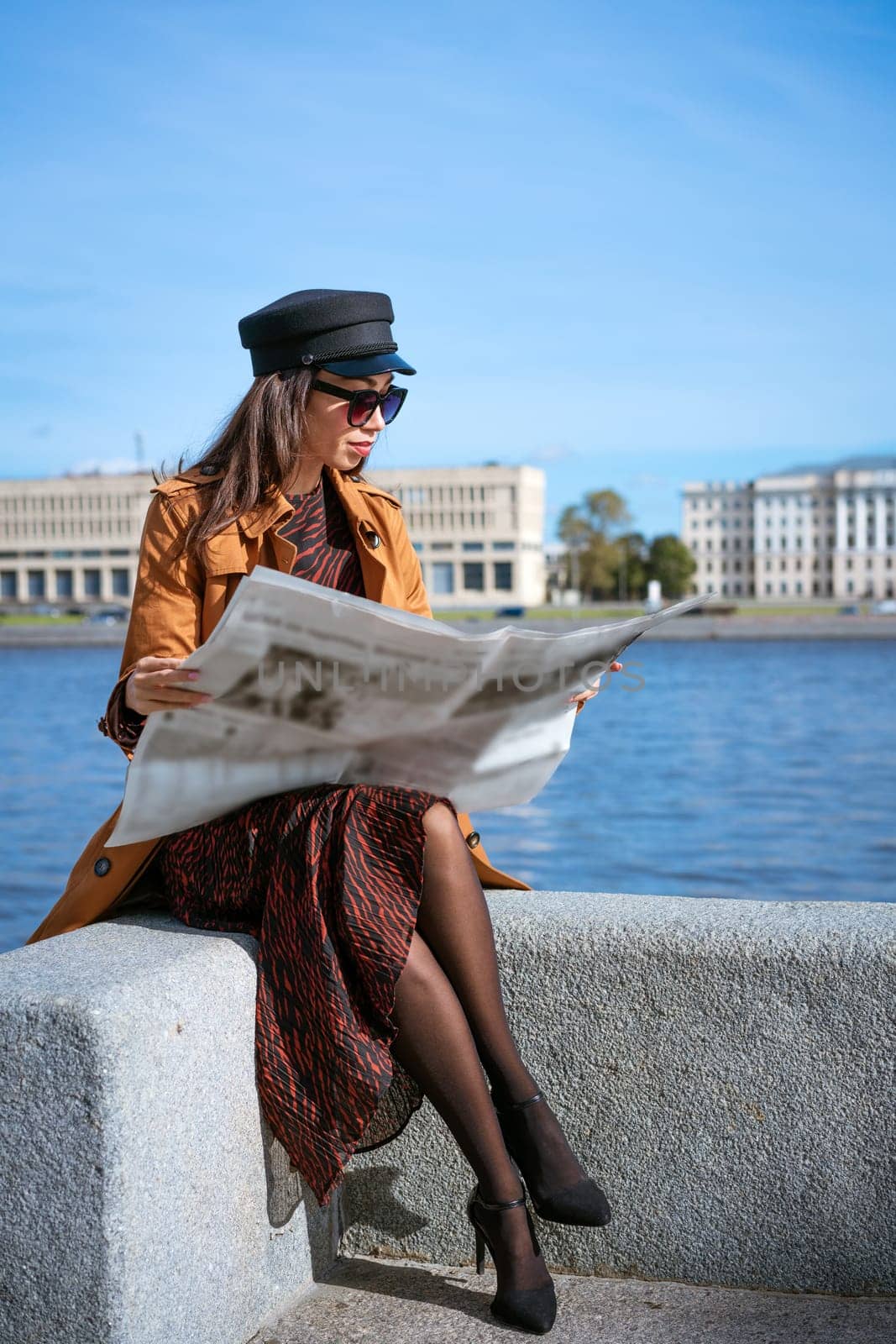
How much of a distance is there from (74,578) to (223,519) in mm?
94630

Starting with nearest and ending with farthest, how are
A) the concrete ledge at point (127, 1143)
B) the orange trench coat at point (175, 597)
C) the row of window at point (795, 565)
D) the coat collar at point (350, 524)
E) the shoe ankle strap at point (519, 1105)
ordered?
the concrete ledge at point (127, 1143), the shoe ankle strap at point (519, 1105), the orange trench coat at point (175, 597), the coat collar at point (350, 524), the row of window at point (795, 565)

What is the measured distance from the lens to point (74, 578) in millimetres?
93562

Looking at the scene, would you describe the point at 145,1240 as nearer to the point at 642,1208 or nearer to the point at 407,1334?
the point at 407,1334

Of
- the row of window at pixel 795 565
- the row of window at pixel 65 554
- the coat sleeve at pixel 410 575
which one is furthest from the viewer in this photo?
the row of window at pixel 795 565

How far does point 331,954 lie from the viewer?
66.9 inches

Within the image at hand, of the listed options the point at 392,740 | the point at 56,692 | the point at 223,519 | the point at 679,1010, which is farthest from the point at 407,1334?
the point at 56,692

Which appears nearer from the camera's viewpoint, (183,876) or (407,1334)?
(407,1334)

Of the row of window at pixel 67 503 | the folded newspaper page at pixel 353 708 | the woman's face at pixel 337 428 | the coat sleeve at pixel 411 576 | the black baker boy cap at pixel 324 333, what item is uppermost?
the row of window at pixel 67 503

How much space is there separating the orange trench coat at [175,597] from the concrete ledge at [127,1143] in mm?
221

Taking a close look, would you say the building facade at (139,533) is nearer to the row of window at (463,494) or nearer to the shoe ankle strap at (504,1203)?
the row of window at (463,494)

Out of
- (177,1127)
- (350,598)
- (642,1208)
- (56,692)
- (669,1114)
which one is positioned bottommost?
(56,692)

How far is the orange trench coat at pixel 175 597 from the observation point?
6.39ft

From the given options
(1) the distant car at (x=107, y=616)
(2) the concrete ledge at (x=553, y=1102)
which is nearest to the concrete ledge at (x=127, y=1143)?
(2) the concrete ledge at (x=553, y=1102)

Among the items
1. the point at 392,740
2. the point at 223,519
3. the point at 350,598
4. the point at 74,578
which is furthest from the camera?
the point at 74,578
